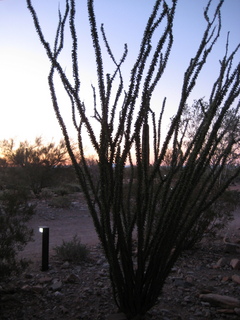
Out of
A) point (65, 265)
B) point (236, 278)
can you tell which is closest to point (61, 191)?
point (65, 265)

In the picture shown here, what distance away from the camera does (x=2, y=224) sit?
4.50 metres

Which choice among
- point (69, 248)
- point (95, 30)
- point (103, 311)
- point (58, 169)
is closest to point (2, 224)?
point (103, 311)

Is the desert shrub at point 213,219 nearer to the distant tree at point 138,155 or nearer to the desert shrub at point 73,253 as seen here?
the desert shrub at point 73,253

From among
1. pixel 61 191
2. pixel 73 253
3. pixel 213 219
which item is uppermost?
pixel 61 191

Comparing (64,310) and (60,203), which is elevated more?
(60,203)

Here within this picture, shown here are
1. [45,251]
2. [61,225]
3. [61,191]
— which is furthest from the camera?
→ [61,191]

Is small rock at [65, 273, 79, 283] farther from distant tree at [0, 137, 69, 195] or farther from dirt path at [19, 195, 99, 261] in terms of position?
distant tree at [0, 137, 69, 195]

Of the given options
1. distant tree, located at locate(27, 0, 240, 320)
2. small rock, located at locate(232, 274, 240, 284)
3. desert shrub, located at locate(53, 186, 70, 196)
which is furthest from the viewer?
desert shrub, located at locate(53, 186, 70, 196)

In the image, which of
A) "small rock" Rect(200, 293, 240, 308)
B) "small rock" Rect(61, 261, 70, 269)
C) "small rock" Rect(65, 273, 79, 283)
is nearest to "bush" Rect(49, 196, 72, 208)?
"small rock" Rect(61, 261, 70, 269)

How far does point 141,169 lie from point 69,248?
11.8ft

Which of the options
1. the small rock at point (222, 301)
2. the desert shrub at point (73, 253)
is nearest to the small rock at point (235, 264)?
the small rock at point (222, 301)

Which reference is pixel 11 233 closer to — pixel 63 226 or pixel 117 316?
pixel 117 316

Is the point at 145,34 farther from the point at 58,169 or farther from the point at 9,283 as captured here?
the point at 58,169

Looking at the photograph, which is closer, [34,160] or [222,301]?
[222,301]
